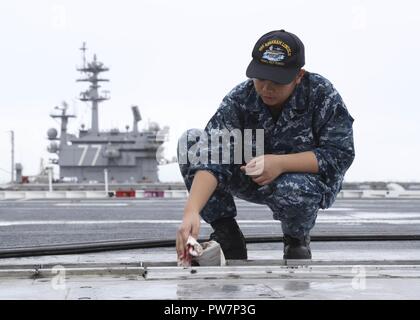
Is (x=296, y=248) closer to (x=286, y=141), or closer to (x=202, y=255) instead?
(x=286, y=141)

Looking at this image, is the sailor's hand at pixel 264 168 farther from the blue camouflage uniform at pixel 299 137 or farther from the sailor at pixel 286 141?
the blue camouflage uniform at pixel 299 137

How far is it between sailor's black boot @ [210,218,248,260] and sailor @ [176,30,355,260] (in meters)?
0.15

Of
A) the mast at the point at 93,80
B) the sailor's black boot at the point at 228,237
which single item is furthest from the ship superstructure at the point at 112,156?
the sailor's black boot at the point at 228,237

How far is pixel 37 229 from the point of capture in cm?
711

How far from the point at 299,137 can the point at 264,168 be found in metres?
0.39

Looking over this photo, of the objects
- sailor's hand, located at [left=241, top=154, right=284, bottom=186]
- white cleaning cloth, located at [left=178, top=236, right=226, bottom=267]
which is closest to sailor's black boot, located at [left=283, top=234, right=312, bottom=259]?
sailor's hand, located at [left=241, top=154, right=284, bottom=186]

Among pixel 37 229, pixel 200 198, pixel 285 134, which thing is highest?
pixel 285 134

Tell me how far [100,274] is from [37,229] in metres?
4.83

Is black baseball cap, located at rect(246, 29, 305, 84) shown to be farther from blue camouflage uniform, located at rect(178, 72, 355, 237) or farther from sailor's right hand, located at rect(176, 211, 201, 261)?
sailor's right hand, located at rect(176, 211, 201, 261)

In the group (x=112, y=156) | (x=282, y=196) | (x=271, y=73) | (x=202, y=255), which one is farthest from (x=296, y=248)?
(x=112, y=156)

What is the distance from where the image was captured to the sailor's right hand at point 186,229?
2439mm

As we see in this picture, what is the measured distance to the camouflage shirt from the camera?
3025 mm
